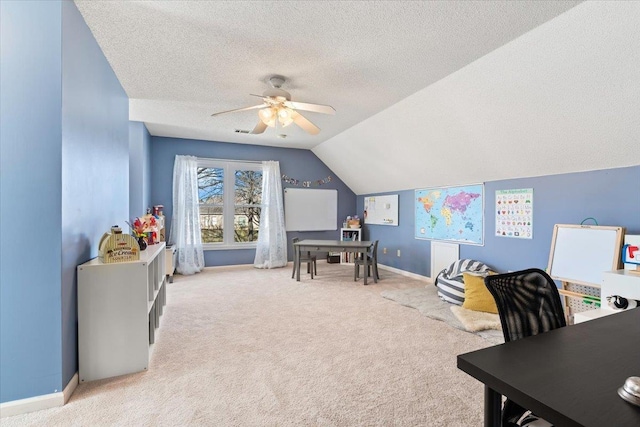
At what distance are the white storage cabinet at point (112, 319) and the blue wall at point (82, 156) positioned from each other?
0.06 m

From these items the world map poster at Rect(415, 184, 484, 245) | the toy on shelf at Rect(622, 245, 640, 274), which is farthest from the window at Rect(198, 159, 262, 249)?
the toy on shelf at Rect(622, 245, 640, 274)

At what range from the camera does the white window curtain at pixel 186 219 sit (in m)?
5.29

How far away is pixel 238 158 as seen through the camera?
5910 millimetres

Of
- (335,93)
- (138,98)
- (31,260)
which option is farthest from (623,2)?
Answer: (138,98)

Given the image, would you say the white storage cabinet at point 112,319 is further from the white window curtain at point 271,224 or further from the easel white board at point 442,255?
the easel white board at point 442,255

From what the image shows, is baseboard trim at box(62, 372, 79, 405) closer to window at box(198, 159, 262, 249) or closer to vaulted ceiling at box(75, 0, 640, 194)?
vaulted ceiling at box(75, 0, 640, 194)

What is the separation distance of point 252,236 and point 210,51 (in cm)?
405

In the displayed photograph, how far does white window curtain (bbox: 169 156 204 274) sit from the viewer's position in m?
5.29

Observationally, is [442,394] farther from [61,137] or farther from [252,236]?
[252,236]

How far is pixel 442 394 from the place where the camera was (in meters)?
1.87

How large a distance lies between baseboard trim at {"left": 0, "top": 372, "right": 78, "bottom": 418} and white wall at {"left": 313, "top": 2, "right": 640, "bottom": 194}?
376 centimetres

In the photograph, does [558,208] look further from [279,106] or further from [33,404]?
[33,404]

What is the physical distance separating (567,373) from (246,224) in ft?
18.5

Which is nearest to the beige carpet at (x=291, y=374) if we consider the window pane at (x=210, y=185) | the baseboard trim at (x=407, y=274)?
the baseboard trim at (x=407, y=274)
